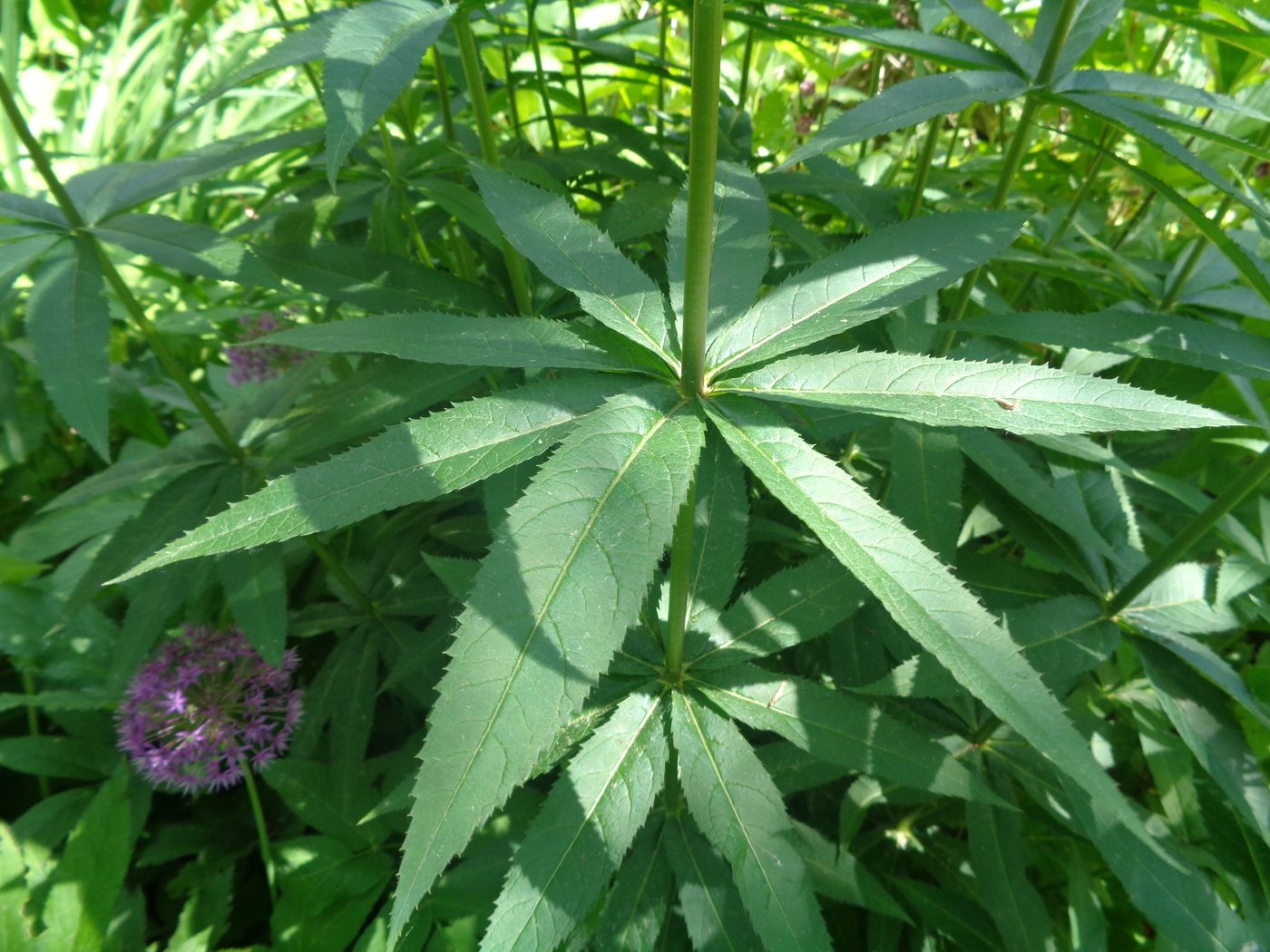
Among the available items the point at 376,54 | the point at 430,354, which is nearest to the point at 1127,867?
the point at 430,354

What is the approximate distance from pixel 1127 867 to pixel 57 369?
1.50 metres

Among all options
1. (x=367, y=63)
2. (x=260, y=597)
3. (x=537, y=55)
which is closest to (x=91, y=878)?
(x=260, y=597)

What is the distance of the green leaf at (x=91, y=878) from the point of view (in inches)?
47.1

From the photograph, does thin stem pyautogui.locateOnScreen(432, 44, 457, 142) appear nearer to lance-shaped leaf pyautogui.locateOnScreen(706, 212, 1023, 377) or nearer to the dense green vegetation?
the dense green vegetation

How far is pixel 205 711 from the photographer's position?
57.6 inches

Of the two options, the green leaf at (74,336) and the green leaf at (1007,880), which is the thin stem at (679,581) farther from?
the green leaf at (74,336)

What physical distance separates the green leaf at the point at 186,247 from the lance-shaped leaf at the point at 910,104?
77 centimetres

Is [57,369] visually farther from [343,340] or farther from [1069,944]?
[1069,944]

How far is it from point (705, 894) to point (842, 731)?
0.96 feet

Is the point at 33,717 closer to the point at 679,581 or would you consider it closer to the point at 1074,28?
the point at 679,581

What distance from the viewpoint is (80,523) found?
190 centimetres

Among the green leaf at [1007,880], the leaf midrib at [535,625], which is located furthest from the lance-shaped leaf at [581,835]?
the green leaf at [1007,880]

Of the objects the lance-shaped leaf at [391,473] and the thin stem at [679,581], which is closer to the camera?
the lance-shaped leaf at [391,473]

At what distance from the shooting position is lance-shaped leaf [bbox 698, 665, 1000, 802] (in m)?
0.96
